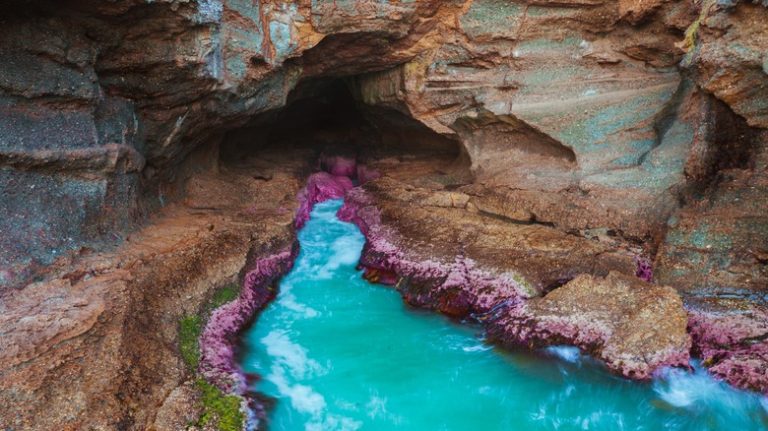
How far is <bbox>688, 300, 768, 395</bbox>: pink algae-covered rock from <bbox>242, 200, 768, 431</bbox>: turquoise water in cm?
18

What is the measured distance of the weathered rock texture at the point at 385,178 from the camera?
607 cm

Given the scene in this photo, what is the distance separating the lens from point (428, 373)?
685 cm

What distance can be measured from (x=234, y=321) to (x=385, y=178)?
17.2 ft

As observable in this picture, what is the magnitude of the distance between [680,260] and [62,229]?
7855 millimetres

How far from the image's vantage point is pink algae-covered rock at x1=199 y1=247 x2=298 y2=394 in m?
6.20

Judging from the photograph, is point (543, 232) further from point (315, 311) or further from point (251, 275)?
point (251, 275)

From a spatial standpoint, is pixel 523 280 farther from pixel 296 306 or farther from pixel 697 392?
pixel 296 306

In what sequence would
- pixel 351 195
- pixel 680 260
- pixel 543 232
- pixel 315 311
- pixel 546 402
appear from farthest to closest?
pixel 351 195 < pixel 543 232 < pixel 315 311 < pixel 680 260 < pixel 546 402

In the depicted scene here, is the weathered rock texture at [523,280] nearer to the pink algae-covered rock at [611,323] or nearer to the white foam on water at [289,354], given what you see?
the pink algae-covered rock at [611,323]

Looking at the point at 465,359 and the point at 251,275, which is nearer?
the point at 465,359

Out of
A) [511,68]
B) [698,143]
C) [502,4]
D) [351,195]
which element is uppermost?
[502,4]

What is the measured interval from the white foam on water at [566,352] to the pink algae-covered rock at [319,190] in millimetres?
5426

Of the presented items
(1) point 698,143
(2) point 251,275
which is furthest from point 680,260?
(2) point 251,275

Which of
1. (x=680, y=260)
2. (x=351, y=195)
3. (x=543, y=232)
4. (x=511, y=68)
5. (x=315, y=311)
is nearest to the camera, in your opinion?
(x=680, y=260)
